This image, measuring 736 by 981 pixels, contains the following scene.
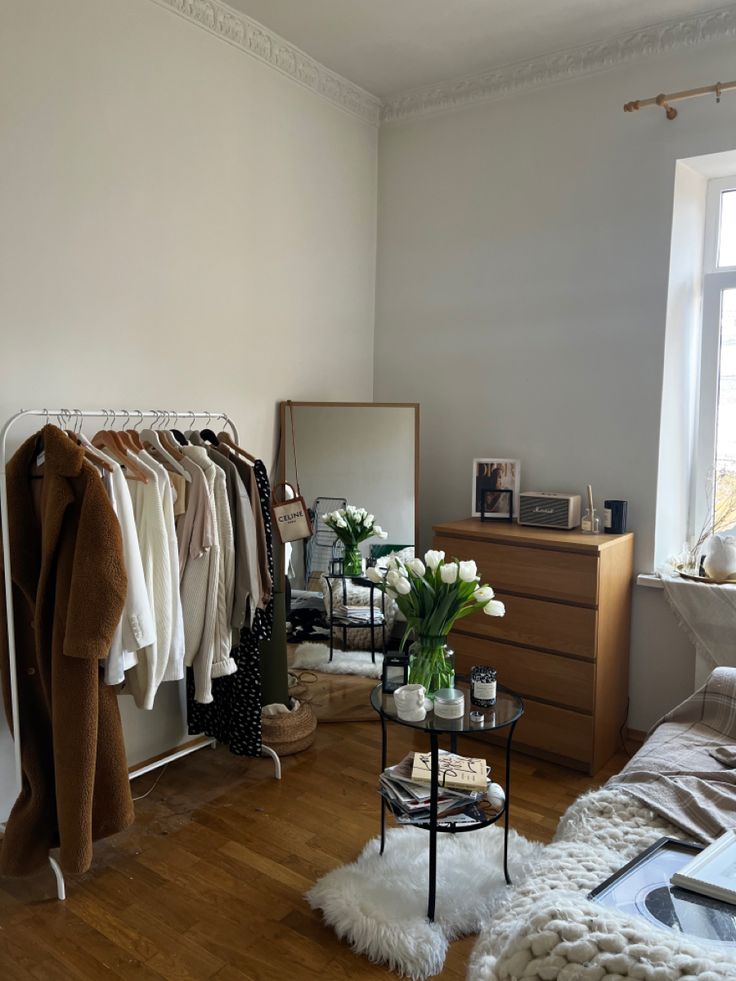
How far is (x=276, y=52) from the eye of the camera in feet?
11.1

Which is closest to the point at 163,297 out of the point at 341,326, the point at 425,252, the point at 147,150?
the point at 147,150

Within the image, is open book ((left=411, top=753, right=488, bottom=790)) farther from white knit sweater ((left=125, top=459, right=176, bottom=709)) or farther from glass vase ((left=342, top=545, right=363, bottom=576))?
glass vase ((left=342, top=545, right=363, bottom=576))

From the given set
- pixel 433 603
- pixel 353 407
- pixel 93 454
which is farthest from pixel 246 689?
pixel 353 407

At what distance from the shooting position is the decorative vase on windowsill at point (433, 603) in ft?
7.51

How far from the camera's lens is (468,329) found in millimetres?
3818

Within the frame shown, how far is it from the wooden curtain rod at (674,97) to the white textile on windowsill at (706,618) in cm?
187

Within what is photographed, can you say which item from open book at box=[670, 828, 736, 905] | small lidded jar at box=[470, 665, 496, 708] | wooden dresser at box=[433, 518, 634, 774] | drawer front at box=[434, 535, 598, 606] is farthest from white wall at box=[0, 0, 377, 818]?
open book at box=[670, 828, 736, 905]

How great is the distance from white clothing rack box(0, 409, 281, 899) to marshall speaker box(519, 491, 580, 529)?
1308 mm

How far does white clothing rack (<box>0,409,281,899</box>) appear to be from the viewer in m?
2.27

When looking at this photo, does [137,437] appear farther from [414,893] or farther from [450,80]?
[450,80]

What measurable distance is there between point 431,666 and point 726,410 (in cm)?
196

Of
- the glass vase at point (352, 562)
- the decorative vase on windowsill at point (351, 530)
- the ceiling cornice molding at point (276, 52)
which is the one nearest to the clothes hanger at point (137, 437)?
the decorative vase on windowsill at point (351, 530)

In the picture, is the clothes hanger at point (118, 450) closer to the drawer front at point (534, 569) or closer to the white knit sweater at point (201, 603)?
the white knit sweater at point (201, 603)

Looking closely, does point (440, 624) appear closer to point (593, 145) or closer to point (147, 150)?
point (147, 150)
